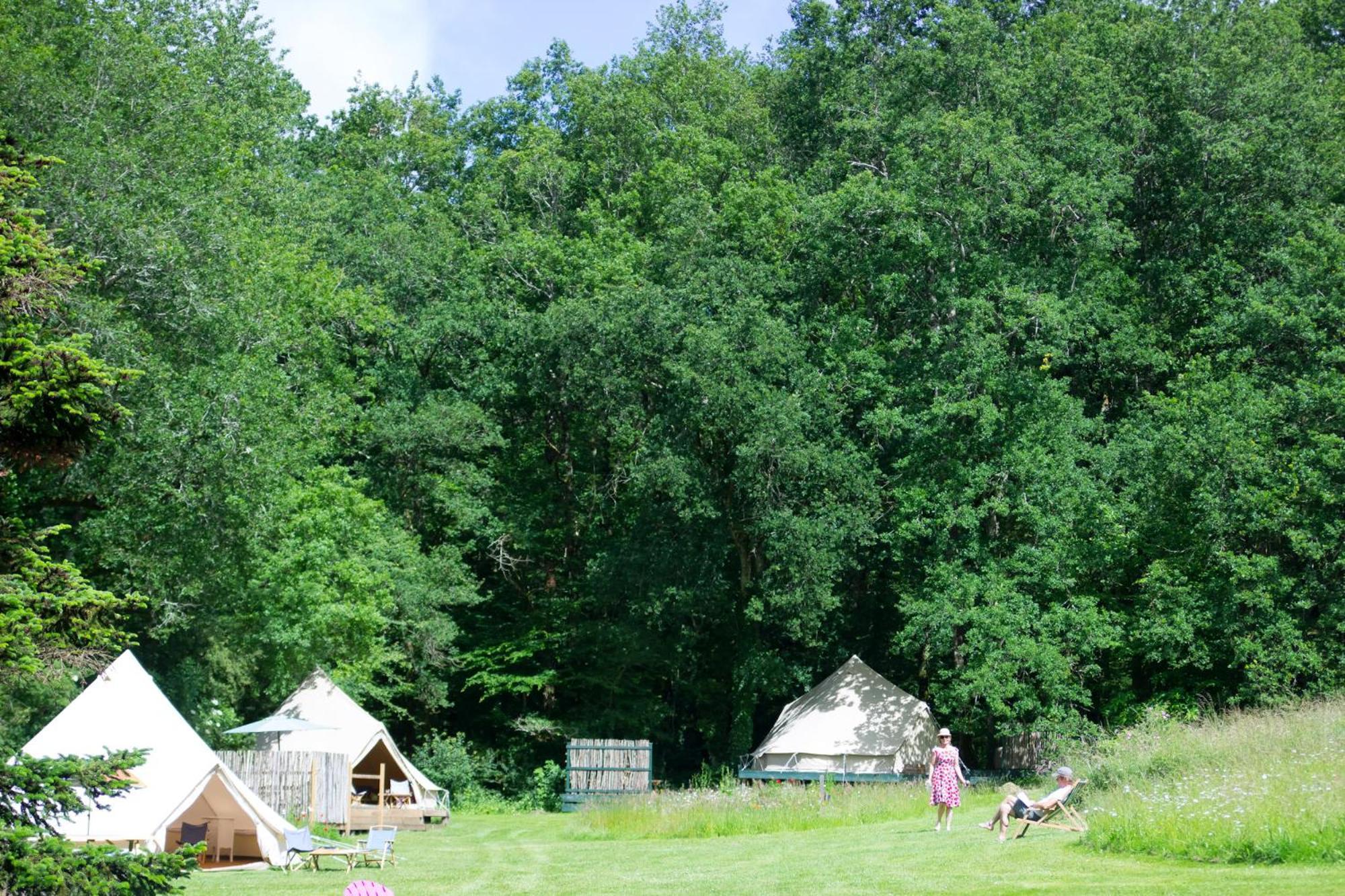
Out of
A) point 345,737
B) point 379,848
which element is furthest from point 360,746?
point 379,848

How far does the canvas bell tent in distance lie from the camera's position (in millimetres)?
26562

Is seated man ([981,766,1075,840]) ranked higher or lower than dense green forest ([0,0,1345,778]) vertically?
lower

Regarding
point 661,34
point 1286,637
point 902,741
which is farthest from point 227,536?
point 661,34

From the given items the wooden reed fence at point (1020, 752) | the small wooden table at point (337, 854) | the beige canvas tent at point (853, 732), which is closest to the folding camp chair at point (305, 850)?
the small wooden table at point (337, 854)

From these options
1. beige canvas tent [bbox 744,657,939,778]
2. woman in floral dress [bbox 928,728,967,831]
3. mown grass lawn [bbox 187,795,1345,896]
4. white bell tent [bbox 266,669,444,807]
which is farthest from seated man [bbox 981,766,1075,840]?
white bell tent [bbox 266,669,444,807]

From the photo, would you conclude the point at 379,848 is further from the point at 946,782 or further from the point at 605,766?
the point at 605,766

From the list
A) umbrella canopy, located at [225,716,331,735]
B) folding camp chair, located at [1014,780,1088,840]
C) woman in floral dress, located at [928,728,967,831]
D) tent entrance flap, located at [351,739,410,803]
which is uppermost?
umbrella canopy, located at [225,716,331,735]

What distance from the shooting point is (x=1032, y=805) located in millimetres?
15711

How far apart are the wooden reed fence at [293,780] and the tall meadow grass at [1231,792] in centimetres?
1203

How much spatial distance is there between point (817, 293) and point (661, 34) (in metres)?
18.6

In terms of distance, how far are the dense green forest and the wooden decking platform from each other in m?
4.40

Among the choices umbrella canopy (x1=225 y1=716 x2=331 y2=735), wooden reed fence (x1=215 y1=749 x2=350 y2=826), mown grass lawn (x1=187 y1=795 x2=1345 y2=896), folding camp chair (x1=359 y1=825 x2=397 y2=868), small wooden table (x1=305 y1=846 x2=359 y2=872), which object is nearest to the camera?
mown grass lawn (x1=187 y1=795 x2=1345 y2=896)

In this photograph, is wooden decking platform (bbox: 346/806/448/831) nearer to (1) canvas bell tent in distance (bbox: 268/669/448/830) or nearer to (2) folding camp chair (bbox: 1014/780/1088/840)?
(1) canvas bell tent in distance (bbox: 268/669/448/830)

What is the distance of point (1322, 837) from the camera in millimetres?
12000
